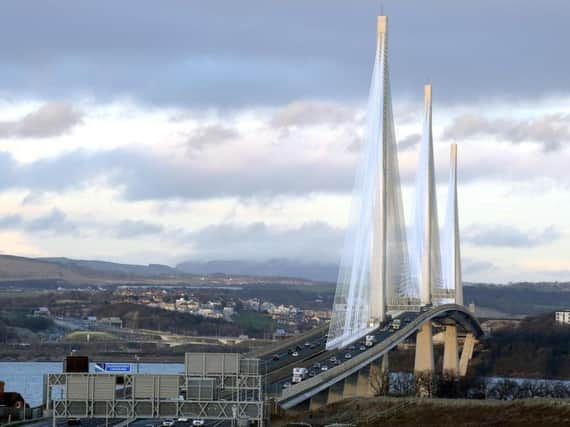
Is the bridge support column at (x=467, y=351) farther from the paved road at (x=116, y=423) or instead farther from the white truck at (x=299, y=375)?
the paved road at (x=116, y=423)

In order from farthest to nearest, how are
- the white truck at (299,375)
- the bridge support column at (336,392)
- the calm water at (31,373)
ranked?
the calm water at (31,373) < the bridge support column at (336,392) < the white truck at (299,375)

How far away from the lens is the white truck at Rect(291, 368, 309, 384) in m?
71.6

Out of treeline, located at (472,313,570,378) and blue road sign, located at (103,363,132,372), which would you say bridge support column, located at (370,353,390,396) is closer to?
blue road sign, located at (103,363,132,372)

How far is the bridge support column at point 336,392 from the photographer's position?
74125mm

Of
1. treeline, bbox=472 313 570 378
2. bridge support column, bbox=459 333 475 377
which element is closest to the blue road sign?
bridge support column, bbox=459 333 475 377

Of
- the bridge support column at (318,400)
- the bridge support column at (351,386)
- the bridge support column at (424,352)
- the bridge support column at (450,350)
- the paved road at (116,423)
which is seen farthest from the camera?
the bridge support column at (450,350)

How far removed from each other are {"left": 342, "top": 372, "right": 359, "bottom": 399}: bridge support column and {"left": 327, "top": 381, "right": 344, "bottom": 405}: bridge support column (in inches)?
10.2

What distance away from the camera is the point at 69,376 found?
160 ft

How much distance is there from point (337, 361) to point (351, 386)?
6.69 ft

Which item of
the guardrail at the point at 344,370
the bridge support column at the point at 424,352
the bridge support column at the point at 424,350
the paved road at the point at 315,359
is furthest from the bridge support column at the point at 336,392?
the bridge support column at the point at 424,350

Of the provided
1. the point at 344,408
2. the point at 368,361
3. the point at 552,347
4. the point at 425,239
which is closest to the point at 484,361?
the point at 552,347

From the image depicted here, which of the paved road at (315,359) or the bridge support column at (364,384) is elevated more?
the paved road at (315,359)

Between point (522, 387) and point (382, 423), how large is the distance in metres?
35.6

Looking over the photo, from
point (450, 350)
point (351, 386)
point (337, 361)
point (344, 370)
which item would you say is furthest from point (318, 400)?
point (450, 350)
